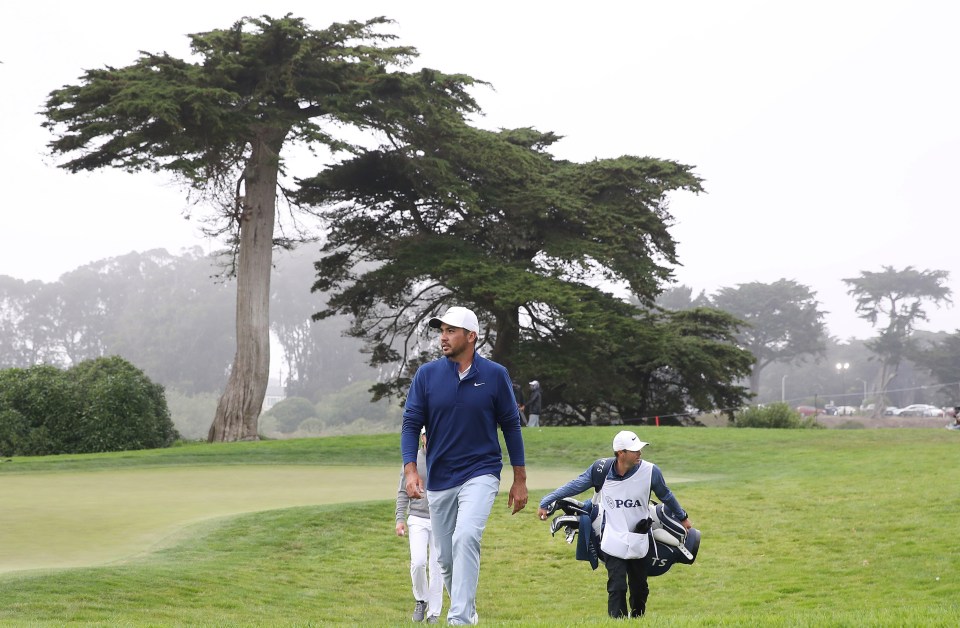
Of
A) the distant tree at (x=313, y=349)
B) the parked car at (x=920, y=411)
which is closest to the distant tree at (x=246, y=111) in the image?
the parked car at (x=920, y=411)

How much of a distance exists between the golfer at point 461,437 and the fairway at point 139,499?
17.0 feet

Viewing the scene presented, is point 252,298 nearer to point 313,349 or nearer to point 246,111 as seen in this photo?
point 246,111

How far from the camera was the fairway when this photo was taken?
39.5ft

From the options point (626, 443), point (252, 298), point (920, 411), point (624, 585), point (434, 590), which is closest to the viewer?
point (626, 443)

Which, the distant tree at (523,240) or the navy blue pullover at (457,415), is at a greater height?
the distant tree at (523,240)

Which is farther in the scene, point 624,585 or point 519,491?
point 624,585

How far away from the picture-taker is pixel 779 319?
96.2 m

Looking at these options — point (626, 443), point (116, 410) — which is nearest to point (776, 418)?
point (116, 410)

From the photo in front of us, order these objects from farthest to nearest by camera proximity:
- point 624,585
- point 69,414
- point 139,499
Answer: point 69,414 < point 139,499 < point 624,585

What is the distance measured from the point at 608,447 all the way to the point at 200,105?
13.8 meters

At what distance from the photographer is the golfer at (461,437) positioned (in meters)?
6.98

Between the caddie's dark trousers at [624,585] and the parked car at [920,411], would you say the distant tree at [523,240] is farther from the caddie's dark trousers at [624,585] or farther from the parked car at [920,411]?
the parked car at [920,411]

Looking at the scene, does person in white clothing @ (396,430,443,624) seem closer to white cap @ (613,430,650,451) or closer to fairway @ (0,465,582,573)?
white cap @ (613,430,650,451)

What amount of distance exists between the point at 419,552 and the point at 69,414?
22770mm
